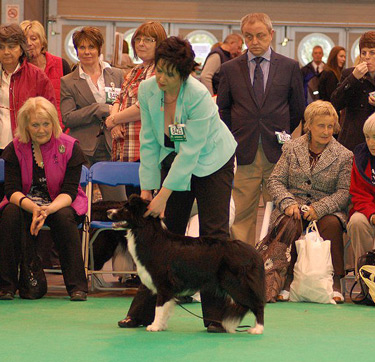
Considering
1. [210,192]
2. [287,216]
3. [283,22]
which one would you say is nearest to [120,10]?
[283,22]

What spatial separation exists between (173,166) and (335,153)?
2.04 m

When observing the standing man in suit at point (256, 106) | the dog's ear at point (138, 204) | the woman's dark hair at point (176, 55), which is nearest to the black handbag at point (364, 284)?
the standing man in suit at point (256, 106)

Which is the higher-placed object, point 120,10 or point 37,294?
point 120,10

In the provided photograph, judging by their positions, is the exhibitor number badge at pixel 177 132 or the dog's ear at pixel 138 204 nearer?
the exhibitor number badge at pixel 177 132

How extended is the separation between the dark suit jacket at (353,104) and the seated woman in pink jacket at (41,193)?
198 centimetres

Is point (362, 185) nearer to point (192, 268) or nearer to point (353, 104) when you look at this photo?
point (353, 104)

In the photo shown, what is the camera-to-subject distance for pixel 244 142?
555cm

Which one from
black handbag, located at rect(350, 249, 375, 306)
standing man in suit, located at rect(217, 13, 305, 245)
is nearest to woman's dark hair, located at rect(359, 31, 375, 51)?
standing man in suit, located at rect(217, 13, 305, 245)

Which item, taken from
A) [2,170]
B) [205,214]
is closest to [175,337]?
[205,214]

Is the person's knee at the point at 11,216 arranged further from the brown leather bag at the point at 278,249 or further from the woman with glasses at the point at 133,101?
the brown leather bag at the point at 278,249

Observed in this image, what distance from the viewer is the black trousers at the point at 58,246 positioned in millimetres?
4941

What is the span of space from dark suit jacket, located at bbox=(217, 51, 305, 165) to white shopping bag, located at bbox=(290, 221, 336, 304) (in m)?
0.78

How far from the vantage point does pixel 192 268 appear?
3.69 meters

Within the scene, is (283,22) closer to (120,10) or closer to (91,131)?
(120,10)
